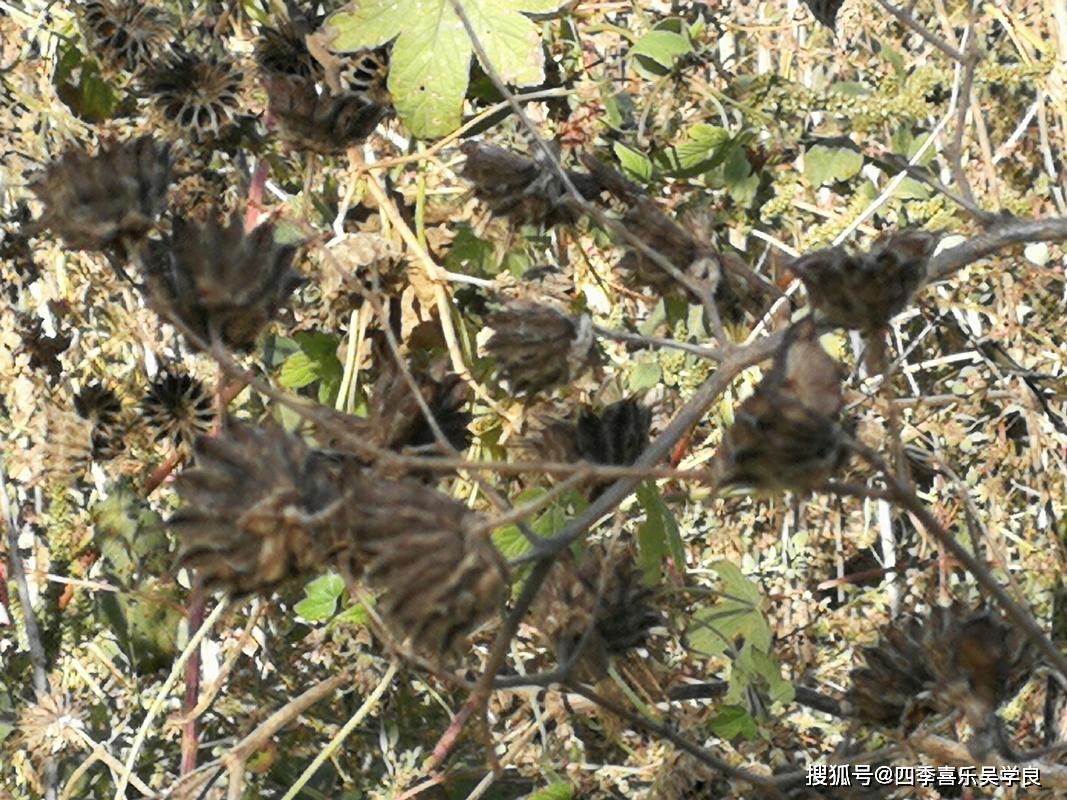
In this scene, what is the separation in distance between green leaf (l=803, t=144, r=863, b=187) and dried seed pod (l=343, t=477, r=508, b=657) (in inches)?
40.9

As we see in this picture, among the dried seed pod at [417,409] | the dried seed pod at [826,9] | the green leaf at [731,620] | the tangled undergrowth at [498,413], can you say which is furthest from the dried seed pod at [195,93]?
the green leaf at [731,620]

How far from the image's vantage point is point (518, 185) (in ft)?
3.37

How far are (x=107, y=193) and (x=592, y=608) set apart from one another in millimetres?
323

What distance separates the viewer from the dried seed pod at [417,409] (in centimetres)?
83

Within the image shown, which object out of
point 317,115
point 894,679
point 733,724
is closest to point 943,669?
point 894,679

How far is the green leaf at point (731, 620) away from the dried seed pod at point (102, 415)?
42 cm

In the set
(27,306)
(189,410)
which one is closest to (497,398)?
(189,410)

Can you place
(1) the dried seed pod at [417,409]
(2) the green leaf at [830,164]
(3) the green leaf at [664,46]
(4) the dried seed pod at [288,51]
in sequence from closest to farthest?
(1) the dried seed pod at [417,409] < (4) the dried seed pod at [288,51] < (3) the green leaf at [664,46] < (2) the green leaf at [830,164]

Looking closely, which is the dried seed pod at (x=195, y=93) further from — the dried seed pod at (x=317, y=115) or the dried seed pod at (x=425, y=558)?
the dried seed pod at (x=425, y=558)

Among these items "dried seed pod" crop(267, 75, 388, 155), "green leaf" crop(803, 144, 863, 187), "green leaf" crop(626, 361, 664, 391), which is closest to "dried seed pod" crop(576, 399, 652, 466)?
"dried seed pod" crop(267, 75, 388, 155)

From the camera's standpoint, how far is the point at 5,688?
5.07 feet

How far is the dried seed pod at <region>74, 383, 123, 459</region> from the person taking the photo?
1126 millimetres

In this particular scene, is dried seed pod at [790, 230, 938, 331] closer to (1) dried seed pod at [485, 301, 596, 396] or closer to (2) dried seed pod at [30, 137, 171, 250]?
(1) dried seed pod at [485, 301, 596, 396]

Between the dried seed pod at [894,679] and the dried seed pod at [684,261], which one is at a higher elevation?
the dried seed pod at [684,261]
